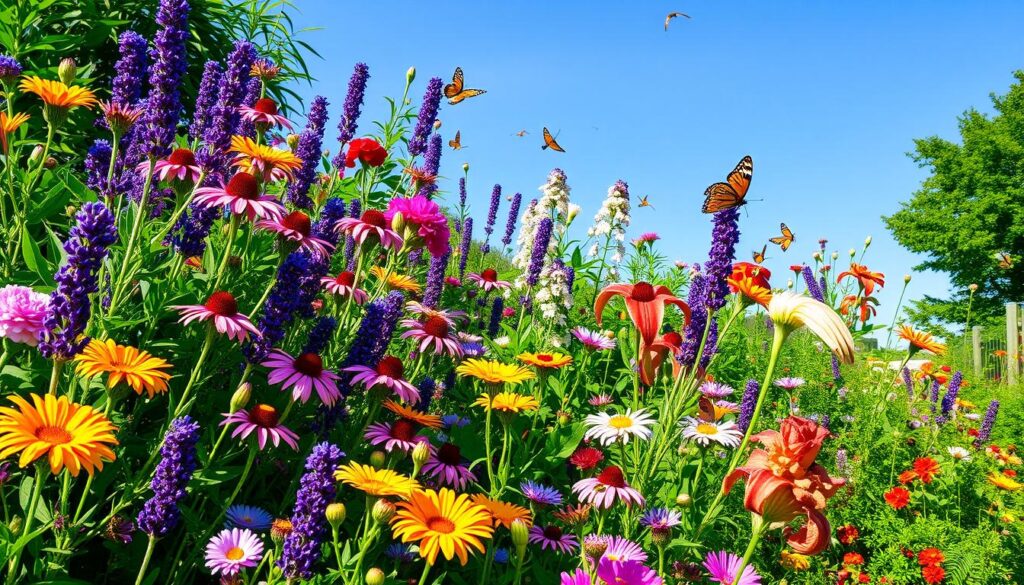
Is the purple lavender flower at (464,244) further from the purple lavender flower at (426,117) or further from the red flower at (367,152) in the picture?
the red flower at (367,152)

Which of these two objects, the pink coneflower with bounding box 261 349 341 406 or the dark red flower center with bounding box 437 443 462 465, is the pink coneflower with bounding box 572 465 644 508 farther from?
the pink coneflower with bounding box 261 349 341 406

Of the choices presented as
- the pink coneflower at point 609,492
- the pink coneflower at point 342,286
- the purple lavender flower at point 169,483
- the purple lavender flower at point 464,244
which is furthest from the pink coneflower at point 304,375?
the purple lavender flower at point 464,244

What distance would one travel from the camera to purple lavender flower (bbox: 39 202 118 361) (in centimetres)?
131

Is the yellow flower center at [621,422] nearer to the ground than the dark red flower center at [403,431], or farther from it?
farther from it

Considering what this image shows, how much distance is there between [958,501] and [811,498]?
3.05 metres

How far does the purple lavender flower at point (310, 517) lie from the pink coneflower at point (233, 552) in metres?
0.15

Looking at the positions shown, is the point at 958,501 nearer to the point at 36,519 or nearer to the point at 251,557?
the point at 251,557

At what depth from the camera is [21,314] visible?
1.37 m

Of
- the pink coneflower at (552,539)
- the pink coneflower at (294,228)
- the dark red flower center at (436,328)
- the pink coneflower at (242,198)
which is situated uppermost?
the pink coneflower at (242,198)

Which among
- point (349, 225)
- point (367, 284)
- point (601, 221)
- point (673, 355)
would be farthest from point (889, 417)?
point (349, 225)

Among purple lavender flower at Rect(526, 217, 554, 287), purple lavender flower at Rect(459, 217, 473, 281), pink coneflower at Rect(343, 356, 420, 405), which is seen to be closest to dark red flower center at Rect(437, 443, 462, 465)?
pink coneflower at Rect(343, 356, 420, 405)

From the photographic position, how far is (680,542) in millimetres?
2035

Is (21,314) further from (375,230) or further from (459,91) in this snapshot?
(459,91)

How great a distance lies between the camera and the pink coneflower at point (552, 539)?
210 cm
